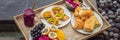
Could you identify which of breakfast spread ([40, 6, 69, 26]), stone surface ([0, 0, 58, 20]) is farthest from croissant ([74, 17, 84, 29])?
stone surface ([0, 0, 58, 20])

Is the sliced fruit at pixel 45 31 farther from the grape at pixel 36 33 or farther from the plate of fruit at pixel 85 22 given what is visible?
the plate of fruit at pixel 85 22

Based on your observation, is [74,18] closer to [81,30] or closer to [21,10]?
[81,30]

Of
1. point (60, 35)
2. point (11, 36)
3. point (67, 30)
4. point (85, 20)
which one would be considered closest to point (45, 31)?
point (60, 35)

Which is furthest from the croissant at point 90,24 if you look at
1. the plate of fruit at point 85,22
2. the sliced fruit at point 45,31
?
the sliced fruit at point 45,31

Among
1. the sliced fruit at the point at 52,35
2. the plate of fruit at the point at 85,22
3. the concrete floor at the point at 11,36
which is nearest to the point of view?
the sliced fruit at the point at 52,35

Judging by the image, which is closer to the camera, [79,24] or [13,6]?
[79,24]

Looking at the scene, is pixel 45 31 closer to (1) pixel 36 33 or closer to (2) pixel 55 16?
(1) pixel 36 33

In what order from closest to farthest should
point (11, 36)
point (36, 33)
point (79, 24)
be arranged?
1. point (36, 33)
2. point (79, 24)
3. point (11, 36)

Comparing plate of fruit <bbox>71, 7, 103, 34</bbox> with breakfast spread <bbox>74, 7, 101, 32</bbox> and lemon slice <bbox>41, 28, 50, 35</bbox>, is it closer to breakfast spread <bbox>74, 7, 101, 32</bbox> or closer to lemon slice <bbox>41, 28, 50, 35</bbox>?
breakfast spread <bbox>74, 7, 101, 32</bbox>
